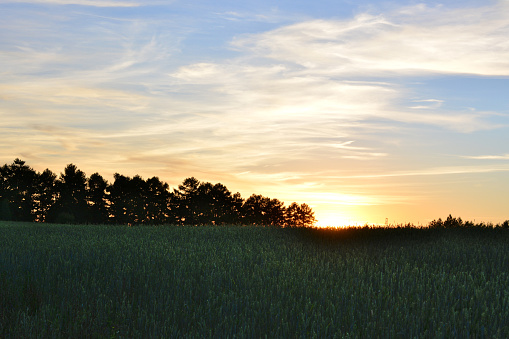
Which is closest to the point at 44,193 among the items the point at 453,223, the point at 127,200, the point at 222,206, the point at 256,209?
the point at 127,200

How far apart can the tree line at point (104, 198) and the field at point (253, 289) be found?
27.8 metres

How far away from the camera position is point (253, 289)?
827cm

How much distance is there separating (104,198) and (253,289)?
36.5 metres

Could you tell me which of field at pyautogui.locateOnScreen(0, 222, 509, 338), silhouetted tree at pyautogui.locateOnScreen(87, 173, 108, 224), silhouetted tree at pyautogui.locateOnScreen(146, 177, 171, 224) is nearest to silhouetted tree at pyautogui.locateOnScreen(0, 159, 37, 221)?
silhouetted tree at pyautogui.locateOnScreen(87, 173, 108, 224)

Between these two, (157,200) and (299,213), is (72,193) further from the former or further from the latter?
(299,213)

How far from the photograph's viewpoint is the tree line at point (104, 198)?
4131cm

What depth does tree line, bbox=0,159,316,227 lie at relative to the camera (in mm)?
41312

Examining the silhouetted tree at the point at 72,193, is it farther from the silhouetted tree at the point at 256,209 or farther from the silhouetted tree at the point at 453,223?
the silhouetted tree at the point at 453,223

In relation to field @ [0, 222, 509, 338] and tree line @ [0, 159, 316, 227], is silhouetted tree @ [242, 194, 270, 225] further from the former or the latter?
field @ [0, 222, 509, 338]

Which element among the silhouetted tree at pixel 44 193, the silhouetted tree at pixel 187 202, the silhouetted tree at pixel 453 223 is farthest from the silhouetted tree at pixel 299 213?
the silhouetted tree at pixel 453 223

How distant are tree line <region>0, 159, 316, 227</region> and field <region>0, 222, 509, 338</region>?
2782cm

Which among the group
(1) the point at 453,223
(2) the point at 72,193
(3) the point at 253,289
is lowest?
(3) the point at 253,289

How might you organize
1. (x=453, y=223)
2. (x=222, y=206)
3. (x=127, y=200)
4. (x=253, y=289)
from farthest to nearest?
1. (x=222, y=206)
2. (x=127, y=200)
3. (x=453, y=223)
4. (x=253, y=289)

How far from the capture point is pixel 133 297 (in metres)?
7.81
